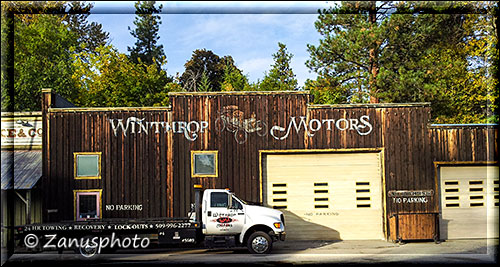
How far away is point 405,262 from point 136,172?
11.7m

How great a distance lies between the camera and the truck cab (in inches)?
671

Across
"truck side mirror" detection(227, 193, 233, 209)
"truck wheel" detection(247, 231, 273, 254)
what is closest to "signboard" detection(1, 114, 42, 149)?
"truck side mirror" detection(227, 193, 233, 209)

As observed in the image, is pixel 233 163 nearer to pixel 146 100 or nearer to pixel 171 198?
pixel 171 198

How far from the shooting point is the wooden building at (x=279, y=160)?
20.9 metres

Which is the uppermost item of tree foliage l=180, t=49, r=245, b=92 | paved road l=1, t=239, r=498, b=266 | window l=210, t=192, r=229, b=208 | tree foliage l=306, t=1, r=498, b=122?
tree foliage l=180, t=49, r=245, b=92

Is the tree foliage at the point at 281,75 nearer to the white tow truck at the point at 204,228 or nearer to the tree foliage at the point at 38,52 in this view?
the tree foliage at the point at 38,52

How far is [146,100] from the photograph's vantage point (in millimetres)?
48500

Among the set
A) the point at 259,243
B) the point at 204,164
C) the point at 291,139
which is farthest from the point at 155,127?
the point at 259,243

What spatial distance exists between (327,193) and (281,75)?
121 feet

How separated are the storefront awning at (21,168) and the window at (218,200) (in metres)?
8.19

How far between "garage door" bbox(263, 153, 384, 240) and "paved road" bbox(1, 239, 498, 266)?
45.2 inches

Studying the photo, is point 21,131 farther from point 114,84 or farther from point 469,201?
point 114,84

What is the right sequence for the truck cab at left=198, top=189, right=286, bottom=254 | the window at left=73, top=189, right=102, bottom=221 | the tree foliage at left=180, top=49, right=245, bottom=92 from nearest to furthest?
the truck cab at left=198, top=189, right=286, bottom=254 < the window at left=73, top=189, right=102, bottom=221 < the tree foliage at left=180, top=49, right=245, bottom=92

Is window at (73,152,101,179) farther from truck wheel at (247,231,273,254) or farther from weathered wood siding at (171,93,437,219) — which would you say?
truck wheel at (247,231,273,254)
